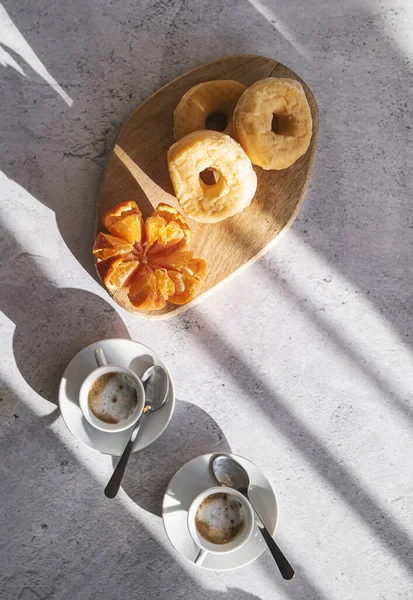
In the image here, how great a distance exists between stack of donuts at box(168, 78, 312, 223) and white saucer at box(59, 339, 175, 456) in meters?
0.51

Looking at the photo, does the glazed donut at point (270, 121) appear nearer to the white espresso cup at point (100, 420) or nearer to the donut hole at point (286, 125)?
the donut hole at point (286, 125)

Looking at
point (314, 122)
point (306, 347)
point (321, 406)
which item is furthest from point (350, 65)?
Answer: point (321, 406)

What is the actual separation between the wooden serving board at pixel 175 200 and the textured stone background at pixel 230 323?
113 millimetres

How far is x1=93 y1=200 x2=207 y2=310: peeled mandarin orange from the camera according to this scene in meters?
1.87

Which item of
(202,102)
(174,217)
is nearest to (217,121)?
(202,102)

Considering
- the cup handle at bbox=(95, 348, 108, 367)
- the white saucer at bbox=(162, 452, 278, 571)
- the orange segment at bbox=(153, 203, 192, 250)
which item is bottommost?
the white saucer at bbox=(162, 452, 278, 571)

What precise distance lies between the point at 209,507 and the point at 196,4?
5.87 ft

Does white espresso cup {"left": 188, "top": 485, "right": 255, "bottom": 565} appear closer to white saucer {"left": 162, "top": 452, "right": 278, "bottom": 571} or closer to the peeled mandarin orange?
white saucer {"left": 162, "top": 452, "right": 278, "bottom": 571}

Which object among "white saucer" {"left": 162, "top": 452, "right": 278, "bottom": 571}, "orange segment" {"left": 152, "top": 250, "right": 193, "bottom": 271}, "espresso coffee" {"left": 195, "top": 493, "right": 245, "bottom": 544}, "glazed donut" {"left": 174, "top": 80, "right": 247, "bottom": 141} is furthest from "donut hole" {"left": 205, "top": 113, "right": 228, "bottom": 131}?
"espresso coffee" {"left": 195, "top": 493, "right": 245, "bottom": 544}

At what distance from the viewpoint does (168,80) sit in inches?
82.7

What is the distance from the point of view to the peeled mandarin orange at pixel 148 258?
1.87 meters

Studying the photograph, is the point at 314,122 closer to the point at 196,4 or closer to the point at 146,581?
the point at 196,4

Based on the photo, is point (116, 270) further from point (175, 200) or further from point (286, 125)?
point (286, 125)

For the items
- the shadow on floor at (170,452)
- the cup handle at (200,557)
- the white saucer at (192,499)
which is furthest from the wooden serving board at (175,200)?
the cup handle at (200,557)
